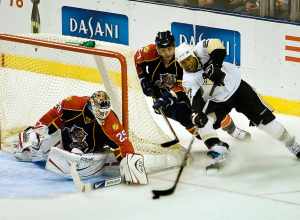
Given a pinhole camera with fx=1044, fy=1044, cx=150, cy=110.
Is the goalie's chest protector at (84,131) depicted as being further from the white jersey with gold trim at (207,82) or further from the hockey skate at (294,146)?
the hockey skate at (294,146)

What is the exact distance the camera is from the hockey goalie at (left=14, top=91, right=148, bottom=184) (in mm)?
6166

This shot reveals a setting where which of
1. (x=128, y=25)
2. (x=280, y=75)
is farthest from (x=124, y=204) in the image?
(x=128, y=25)

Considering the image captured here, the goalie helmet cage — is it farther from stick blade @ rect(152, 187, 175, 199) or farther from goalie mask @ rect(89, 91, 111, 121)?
stick blade @ rect(152, 187, 175, 199)

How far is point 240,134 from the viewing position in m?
7.15

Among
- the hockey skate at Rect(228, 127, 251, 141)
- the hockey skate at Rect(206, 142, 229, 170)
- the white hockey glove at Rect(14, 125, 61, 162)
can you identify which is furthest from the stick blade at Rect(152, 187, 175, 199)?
the hockey skate at Rect(228, 127, 251, 141)

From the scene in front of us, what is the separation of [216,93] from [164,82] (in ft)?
1.49

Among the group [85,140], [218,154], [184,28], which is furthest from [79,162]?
[184,28]

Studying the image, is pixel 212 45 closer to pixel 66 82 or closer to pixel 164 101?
pixel 164 101

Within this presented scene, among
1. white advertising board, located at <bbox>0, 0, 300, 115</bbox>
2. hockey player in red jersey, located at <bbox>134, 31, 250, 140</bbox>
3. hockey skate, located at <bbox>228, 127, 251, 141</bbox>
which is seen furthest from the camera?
white advertising board, located at <bbox>0, 0, 300, 115</bbox>

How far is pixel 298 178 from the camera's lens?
20.5 feet

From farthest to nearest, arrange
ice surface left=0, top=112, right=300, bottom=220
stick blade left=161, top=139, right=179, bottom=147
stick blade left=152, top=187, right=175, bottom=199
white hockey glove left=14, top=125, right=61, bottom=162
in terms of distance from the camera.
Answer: stick blade left=161, top=139, right=179, bottom=147
white hockey glove left=14, top=125, right=61, bottom=162
stick blade left=152, top=187, right=175, bottom=199
ice surface left=0, top=112, right=300, bottom=220

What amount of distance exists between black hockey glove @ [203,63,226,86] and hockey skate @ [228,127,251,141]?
0.81 m

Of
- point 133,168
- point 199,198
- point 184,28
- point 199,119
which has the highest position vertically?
point 184,28

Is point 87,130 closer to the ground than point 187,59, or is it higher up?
closer to the ground
